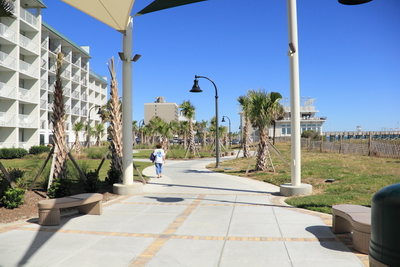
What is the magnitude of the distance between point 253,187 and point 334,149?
2001 cm

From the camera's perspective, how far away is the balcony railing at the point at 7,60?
29.1m

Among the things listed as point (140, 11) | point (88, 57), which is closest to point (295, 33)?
point (140, 11)

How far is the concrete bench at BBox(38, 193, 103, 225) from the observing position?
6398mm

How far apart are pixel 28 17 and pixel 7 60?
20.3 feet

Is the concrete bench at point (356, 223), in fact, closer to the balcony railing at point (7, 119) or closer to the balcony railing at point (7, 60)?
the balcony railing at point (7, 119)

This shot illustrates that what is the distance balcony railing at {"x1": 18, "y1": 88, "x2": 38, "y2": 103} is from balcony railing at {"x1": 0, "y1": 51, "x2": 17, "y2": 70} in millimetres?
3063

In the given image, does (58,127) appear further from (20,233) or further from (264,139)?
(264,139)

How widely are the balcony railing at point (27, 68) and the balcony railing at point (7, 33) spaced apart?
290 centimetres

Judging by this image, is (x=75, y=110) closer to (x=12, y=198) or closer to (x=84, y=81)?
(x=84, y=81)

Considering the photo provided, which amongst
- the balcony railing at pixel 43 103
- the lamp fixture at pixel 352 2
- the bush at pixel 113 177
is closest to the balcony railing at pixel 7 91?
the balcony railing at pixel 43 103

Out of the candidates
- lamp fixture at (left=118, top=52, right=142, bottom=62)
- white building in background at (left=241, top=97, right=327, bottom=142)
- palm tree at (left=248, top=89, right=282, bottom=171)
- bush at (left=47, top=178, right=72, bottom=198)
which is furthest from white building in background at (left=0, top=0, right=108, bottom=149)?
white building in background at (left=241, top=97, right=327, bottom=142)

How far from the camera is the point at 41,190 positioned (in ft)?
31.9

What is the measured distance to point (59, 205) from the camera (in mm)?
6457

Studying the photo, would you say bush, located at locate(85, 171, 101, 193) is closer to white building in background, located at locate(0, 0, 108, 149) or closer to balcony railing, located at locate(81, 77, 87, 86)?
white building in background, located at locate(0, 0, 108, 149)
